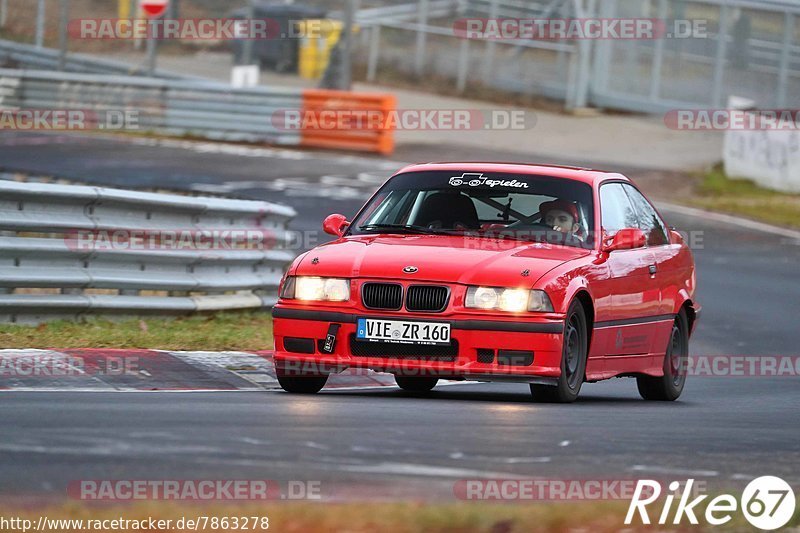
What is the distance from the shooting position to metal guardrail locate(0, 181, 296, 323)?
1152 cm

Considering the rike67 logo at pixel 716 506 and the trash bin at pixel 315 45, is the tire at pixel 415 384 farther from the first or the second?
the trash bin at pixel 315 45

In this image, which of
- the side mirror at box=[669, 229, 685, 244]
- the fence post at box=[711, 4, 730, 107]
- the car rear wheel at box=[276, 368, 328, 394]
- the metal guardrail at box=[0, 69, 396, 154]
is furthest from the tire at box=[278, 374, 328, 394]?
the fence post at box=[711, 4, 730, 107]

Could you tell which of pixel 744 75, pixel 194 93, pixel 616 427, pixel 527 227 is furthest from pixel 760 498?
pixel 744 75

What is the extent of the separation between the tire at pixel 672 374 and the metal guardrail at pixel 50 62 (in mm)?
26896

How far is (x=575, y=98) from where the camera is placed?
38.7 m

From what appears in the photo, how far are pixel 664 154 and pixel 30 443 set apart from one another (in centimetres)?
2670

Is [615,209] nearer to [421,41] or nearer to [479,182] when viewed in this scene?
[479,182]

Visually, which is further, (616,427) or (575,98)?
(575,98)

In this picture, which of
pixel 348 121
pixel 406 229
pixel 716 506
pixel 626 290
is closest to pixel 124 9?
pixel 348 121

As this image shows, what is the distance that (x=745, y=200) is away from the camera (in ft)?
90.3

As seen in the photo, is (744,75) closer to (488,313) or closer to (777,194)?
(777,194)

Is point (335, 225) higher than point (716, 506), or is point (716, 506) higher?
point (335, 225)

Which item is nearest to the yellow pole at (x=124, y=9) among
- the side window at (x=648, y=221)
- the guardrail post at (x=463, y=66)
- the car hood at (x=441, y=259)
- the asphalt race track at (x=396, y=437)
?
the guardrail post at (x=463, y=66)

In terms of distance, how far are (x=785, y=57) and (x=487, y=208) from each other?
26.5m
